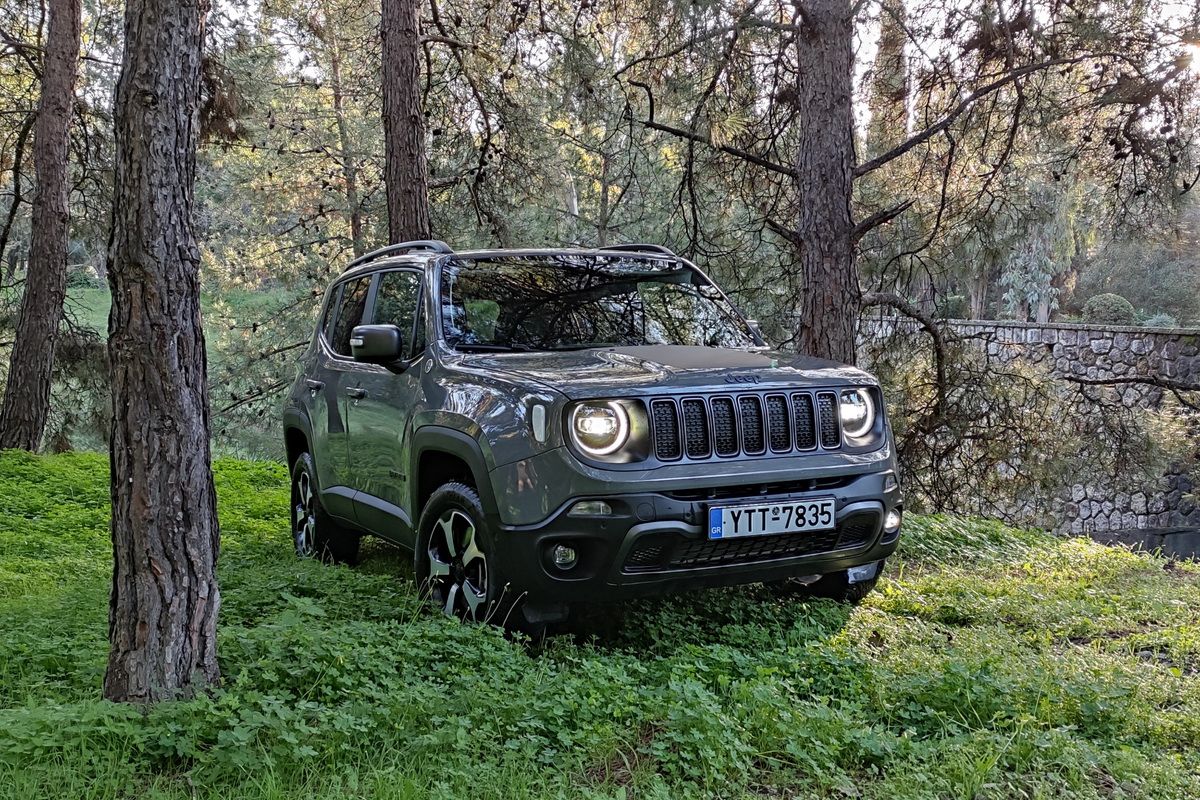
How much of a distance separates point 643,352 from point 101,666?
271 cm

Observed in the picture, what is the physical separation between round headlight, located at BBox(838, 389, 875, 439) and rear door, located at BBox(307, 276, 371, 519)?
2.90 meters

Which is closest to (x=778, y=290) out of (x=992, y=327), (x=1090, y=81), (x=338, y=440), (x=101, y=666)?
(x=1090, y=81)

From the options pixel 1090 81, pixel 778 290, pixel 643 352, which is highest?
pixel 1090 81

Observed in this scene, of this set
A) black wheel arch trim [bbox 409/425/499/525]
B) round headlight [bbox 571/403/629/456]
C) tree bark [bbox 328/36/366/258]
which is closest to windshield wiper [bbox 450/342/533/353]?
black wheel arch trim [bbox 409/425/499/525]

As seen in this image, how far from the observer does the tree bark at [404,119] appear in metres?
9.55

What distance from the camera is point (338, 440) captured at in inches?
238

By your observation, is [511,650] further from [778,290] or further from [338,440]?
[778,290]

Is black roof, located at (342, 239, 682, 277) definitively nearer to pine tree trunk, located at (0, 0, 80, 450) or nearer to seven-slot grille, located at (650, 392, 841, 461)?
seven-slot grille, located at (650, 392, 841, 461)

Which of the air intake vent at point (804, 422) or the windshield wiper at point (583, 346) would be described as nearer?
the air intake vent at point (804, 422)

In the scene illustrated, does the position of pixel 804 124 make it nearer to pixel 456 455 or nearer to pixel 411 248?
pixel 411 248

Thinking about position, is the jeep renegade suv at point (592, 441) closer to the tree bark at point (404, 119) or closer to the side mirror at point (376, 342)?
the side mirror at point (376, 342)

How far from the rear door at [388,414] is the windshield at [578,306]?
0.29 meters

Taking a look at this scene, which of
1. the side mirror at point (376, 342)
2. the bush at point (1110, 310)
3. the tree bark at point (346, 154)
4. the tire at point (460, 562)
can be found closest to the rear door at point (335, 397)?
the side mirror at point (376, 342)

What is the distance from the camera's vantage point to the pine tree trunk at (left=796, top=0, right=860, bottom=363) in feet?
27.1
